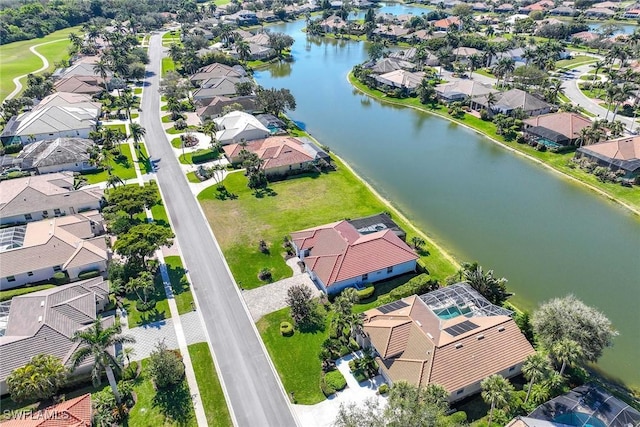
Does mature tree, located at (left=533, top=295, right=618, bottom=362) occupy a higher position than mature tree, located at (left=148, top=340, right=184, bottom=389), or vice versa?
mature tree, located at (left=533, top=295, right=618, bottom=362)

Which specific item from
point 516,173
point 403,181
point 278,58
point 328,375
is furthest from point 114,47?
point 328,375

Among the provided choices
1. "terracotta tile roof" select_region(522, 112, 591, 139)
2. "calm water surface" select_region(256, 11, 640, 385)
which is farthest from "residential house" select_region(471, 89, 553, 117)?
"calm water surface" select_region(256, 11, 640, 385)

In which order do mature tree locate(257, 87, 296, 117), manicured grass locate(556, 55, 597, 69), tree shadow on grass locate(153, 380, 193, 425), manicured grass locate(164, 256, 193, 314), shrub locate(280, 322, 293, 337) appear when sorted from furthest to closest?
manicured grass locate(556, 55, 597, 69) → mature tree locate(257, 87, 296, 117) → manicured grass locate(164, 256, 193, 314) → shrub locate(280, 322, 293, 337) → tree shadow on grass locate(153, 380, 193, 425)

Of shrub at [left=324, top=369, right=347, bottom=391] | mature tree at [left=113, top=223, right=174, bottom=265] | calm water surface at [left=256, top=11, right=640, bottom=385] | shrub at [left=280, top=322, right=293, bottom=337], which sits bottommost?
calm water surface at [left=256, top=11, right=640, bottom=385]

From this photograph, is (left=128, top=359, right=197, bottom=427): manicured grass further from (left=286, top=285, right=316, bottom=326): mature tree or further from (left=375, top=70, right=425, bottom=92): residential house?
(left=375, top=70, right=425, bottom=92): residential house

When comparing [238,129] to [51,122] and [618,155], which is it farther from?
[618,155]

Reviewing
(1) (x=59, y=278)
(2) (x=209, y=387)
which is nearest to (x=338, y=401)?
(2) (x=209, y=387)
